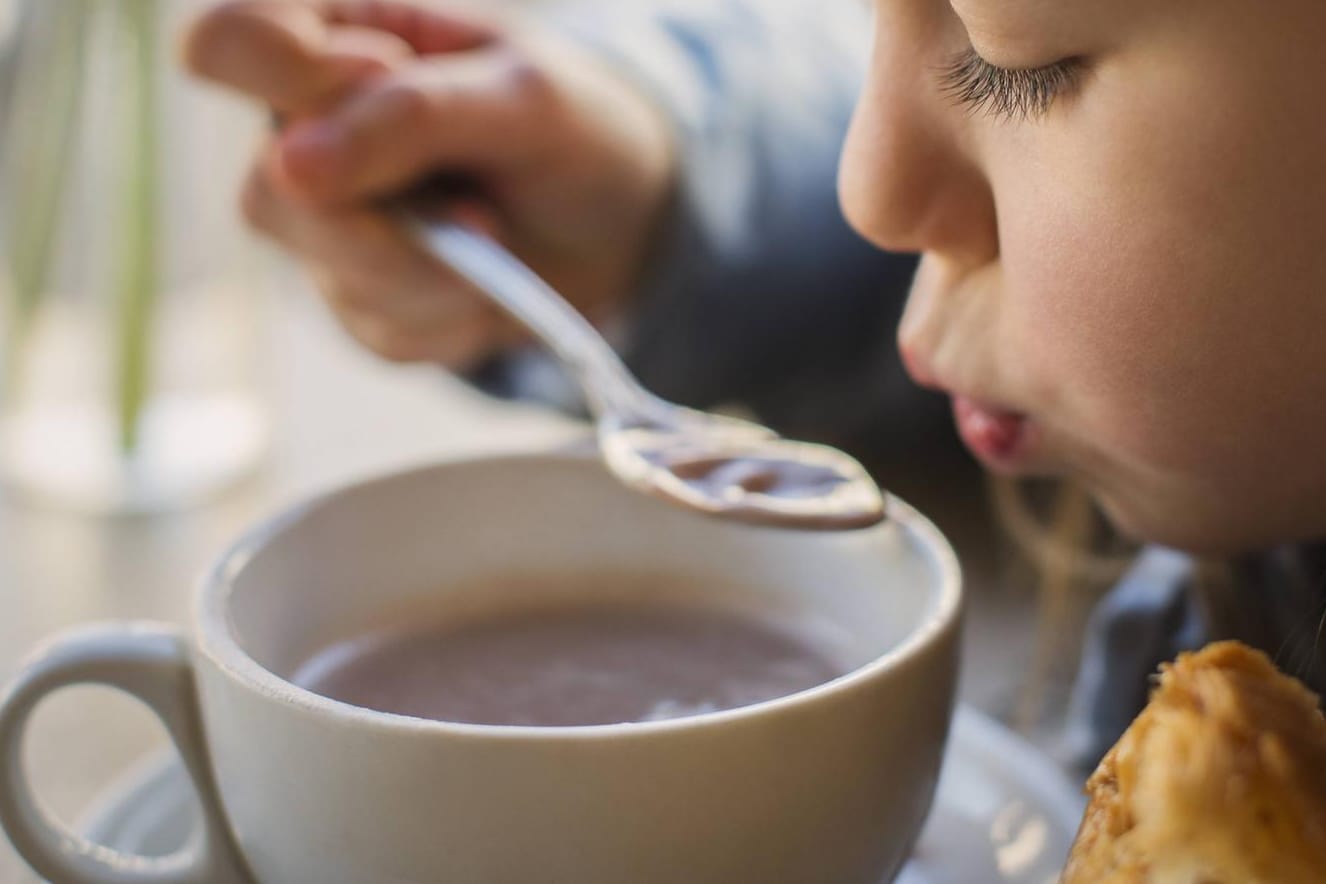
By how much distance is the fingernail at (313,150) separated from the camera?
2.14 ft

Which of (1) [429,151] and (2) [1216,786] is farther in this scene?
(1) [429,151]

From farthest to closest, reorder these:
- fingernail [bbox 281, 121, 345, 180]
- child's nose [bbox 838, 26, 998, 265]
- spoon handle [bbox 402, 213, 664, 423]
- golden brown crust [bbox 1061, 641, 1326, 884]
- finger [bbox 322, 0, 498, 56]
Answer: finger [bbox 322, 0, 498, 56] → fingernail [bbox 281, 121, 345, 180] → spoon handle [bbox 402, 213, 664, 423] → child's nose [bbox 838, 26, 998, 265] → golden brown crust [bbox 1061, 641, 1326, 884]

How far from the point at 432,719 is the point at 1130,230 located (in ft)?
0.69

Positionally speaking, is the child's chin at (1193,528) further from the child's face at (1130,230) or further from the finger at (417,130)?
the finger at (417,130)

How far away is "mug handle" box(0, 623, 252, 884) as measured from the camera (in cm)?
38

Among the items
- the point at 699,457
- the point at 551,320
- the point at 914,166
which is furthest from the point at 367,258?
the point at 914,166

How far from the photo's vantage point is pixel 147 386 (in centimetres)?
83

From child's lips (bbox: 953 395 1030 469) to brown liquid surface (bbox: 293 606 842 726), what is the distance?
0.08 metres

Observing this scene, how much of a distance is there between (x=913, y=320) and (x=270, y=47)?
1.21 feet

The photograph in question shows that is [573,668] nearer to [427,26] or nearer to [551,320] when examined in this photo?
[551,320]

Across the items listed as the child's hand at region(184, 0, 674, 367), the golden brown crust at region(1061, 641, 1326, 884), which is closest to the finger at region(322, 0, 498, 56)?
the child's hand at region(184, 0, 674, 367)

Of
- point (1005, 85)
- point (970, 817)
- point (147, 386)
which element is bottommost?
point (147, 386)

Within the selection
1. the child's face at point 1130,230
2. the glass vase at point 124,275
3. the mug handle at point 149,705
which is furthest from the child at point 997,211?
the mug handle at point 149,705

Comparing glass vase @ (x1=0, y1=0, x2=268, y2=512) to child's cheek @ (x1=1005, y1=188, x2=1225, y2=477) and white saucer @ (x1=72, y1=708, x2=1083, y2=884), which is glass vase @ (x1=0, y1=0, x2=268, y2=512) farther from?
child's cheek @ (x1=1005, y1=188, x2=1225, y2=477)
